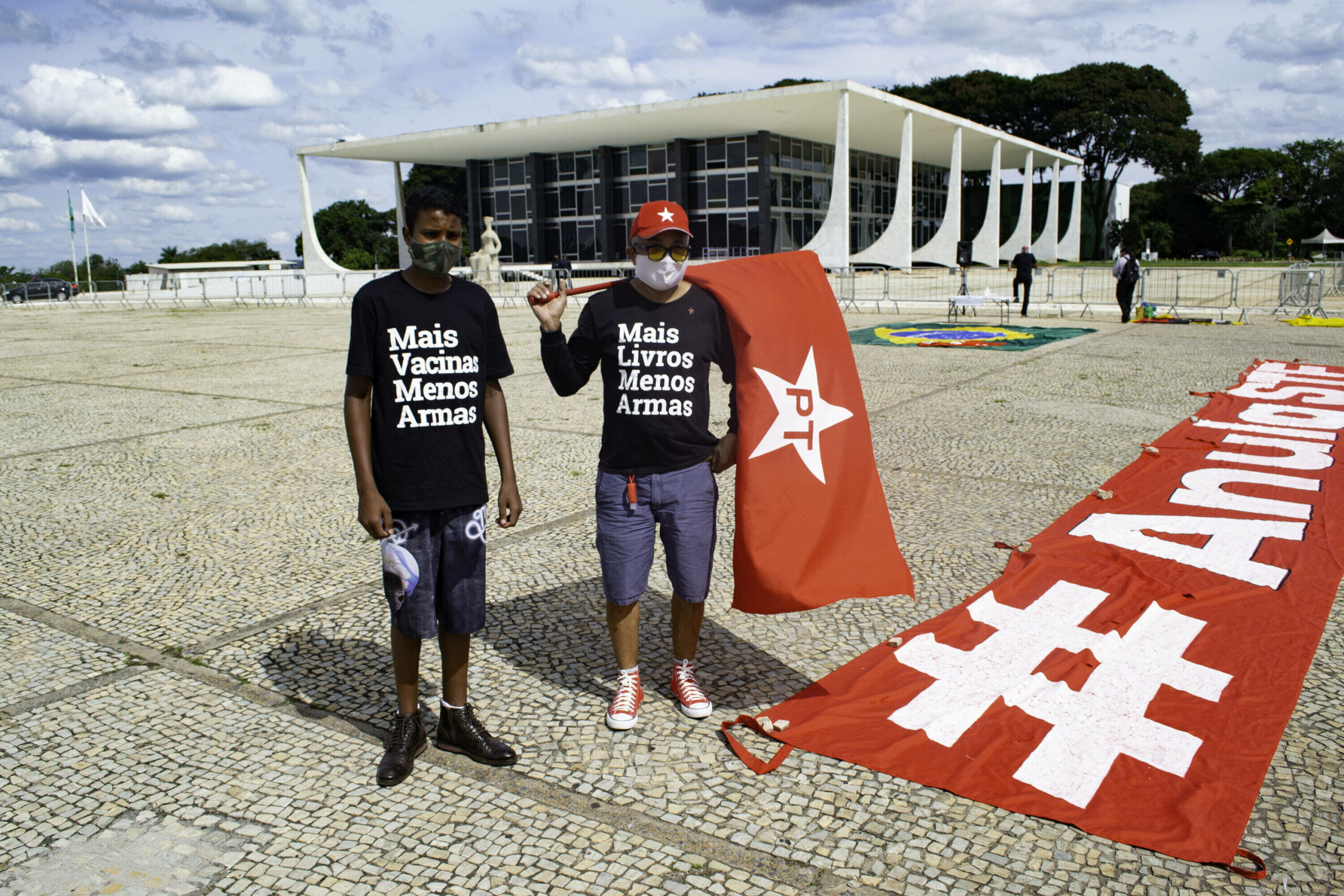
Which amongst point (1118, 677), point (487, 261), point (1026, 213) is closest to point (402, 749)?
point (1118, 677)

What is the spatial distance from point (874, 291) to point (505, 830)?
2801 cm

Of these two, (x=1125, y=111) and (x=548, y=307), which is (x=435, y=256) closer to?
(x=548, y=307)

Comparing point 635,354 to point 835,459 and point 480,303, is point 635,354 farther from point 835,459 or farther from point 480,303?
point 835,459

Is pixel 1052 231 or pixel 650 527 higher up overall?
pixel 1052 231

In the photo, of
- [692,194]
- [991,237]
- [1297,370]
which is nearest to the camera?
[1297,370]

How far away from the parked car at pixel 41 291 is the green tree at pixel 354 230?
131 ft

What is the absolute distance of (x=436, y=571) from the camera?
10.4 feet

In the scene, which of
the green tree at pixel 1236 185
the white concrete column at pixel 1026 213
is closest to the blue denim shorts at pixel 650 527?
the white concrete column at pixel 1026 213

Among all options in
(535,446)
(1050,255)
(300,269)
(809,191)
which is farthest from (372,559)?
(1050,255)

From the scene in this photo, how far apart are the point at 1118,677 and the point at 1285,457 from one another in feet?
16.9

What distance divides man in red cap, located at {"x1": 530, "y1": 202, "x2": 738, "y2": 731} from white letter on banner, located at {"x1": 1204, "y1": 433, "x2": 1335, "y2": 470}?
5976 mm

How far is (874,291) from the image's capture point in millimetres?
29344

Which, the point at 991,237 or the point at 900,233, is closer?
the point at 900,233

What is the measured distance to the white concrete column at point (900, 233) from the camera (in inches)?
A: 1741
